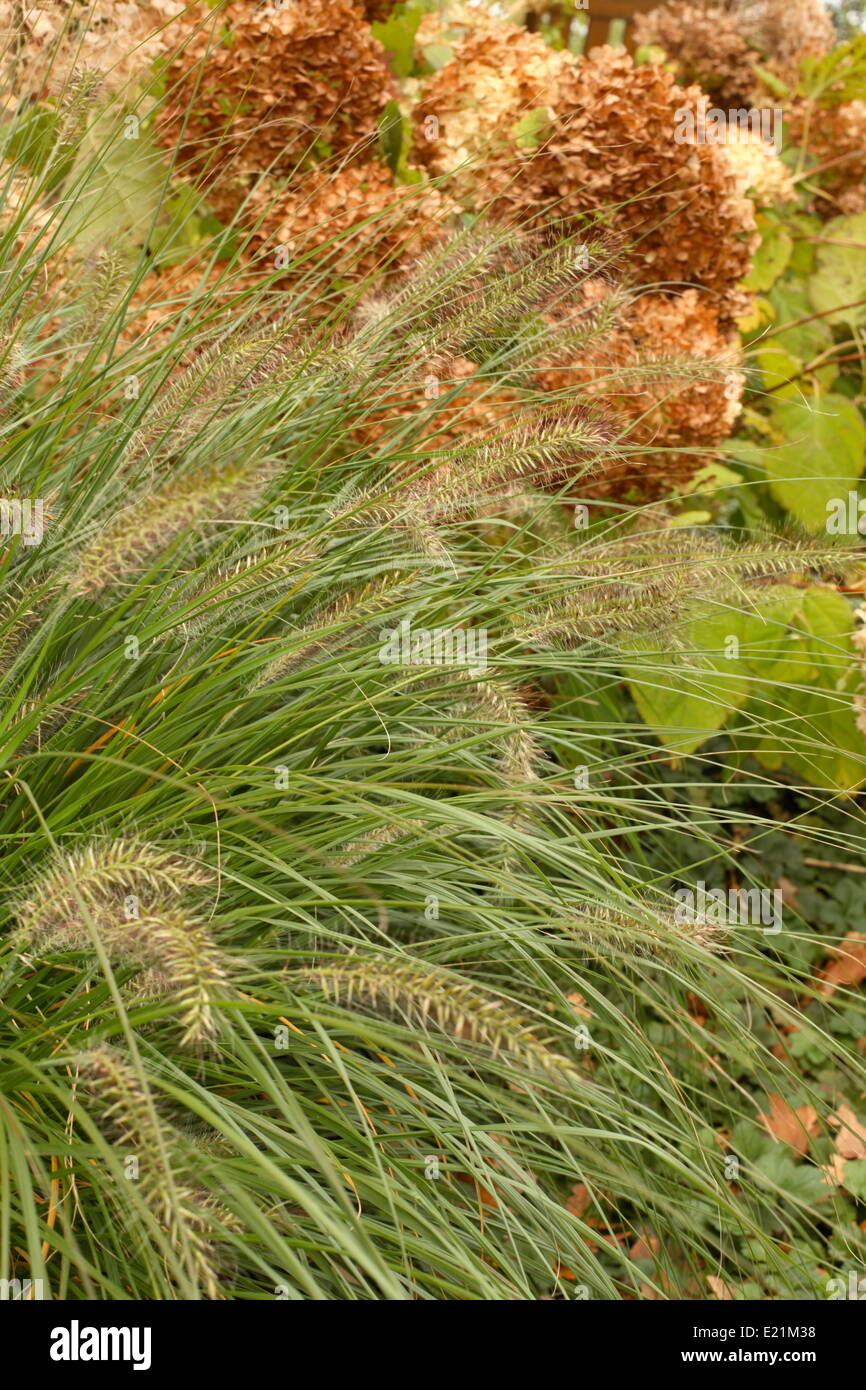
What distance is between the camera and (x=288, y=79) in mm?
2812

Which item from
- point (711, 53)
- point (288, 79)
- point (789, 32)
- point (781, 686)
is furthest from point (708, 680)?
point (789, 32)

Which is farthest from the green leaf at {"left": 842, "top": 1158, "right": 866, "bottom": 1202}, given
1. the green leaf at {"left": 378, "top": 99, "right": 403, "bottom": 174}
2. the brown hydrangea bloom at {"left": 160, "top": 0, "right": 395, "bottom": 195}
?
the green leaf at {"left": 378, "top": 99, "right": 403, "bottom": 174}

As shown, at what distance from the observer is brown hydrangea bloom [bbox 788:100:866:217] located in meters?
4.20

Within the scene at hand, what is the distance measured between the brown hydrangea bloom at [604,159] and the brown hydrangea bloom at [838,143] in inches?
60.1

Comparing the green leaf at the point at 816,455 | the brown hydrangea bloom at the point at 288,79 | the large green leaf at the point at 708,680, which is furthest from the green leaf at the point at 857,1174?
the brown hydrangea bloom at the point at 288,79

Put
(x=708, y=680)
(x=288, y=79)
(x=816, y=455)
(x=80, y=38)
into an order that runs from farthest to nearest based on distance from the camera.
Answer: (x=816, y=455) < (x=288, y=79) < (x=708, y=680) < (x=80, y=38)

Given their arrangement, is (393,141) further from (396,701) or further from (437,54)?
(396,701)

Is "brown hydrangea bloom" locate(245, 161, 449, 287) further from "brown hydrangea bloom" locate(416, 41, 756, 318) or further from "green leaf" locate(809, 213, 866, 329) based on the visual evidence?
"green leaf" locate(809, 213, 866, 329)

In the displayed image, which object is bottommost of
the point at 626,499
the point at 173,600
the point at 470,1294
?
the point at 470,1294

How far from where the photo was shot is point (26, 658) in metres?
1.72

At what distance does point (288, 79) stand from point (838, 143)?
249cm

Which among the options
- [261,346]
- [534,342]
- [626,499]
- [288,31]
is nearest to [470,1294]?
[261,346]
